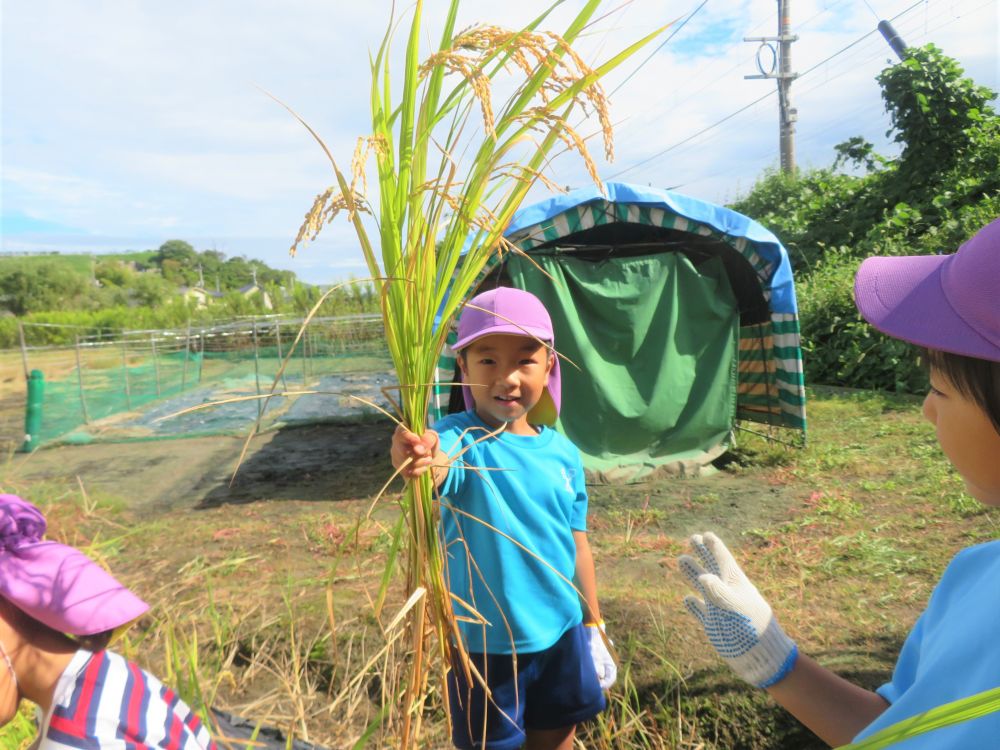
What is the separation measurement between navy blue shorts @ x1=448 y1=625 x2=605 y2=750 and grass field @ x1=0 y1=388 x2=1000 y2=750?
0.92ft

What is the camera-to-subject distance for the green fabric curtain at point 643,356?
6043 mm

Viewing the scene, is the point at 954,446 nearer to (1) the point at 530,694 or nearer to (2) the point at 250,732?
(1) the point at 530,694

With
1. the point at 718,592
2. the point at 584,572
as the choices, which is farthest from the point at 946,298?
the point at 584,572

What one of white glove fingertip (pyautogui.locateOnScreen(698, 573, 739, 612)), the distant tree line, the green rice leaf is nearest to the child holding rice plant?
white glove fingertip (pyautogui.locateOnScreen(698, 573, 739, 612))

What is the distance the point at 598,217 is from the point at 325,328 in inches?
484

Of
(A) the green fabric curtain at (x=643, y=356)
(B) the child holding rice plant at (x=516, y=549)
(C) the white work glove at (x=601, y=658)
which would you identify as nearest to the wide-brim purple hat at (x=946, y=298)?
(B) the child holding rice plant at (x=516, y=549)

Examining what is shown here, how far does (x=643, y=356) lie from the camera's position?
6.34 metres

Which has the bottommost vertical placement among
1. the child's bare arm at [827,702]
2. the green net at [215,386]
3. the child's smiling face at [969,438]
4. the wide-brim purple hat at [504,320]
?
the green net at [215,386]

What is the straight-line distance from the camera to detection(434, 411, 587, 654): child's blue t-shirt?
1.74 m

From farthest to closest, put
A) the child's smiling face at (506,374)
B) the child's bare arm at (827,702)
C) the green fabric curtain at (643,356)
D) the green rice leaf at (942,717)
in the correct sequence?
the green fabric curtain at (643,356)
the child's smiling face at (506,374)
the child's bare arm at (827,702)
the green rice leaf at (942,717)

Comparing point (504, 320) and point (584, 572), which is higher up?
point (504, 320)

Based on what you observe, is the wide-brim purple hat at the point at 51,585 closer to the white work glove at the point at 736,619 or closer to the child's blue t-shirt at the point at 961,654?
the white work glove at the point at 736,619

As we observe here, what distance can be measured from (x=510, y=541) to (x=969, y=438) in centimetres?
118

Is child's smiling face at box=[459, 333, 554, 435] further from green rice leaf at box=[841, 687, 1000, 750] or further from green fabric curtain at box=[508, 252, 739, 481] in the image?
green fabric curtain at box=[508, 252, 739, 481]
